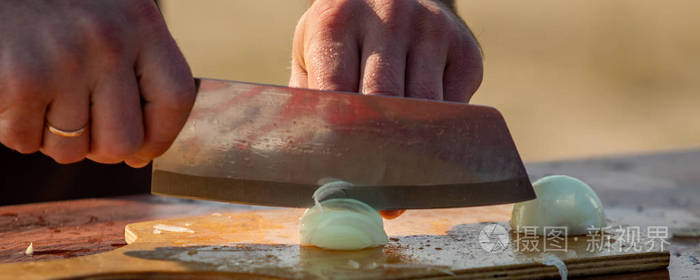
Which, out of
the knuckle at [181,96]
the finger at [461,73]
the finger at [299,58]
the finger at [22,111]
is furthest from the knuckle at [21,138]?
the finger at [461,73]

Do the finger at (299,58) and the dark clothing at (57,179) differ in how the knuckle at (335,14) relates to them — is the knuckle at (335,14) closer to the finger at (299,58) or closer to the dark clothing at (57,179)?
the finger at (299,58)

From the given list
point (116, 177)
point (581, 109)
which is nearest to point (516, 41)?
point (581, 109)

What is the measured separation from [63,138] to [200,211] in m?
0.74

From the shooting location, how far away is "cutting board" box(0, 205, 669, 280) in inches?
46.5

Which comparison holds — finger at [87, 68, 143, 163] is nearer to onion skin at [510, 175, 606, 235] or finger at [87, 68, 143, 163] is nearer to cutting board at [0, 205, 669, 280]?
cutting board at [0, 205, 669, 280]

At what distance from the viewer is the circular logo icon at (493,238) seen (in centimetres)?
137

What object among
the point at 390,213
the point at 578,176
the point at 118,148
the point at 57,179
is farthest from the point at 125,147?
the point at 578,176

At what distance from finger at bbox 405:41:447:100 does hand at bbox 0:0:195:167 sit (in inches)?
21.6

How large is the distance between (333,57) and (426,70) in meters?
0.22

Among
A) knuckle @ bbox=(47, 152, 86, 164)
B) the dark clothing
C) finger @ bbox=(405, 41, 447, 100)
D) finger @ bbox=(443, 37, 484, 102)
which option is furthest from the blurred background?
knuckle @ bbox=(47, 152, 86, 164)

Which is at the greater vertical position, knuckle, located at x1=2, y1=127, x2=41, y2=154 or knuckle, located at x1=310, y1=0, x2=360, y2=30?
knuckle, located at x1=310, y1=0, x2=360, y2=30

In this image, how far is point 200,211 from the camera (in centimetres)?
192

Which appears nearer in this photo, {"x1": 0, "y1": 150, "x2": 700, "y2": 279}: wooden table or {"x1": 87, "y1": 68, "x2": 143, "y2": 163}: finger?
{"x1": 87, "y1": 68, "x2": 143, "y2": 163}: finger

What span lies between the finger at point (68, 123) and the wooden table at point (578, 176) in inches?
10.7
